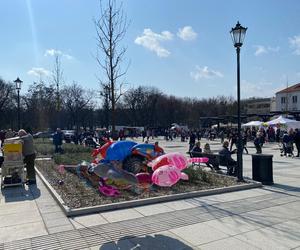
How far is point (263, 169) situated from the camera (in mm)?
10422

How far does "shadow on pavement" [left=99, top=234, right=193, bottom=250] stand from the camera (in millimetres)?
5203

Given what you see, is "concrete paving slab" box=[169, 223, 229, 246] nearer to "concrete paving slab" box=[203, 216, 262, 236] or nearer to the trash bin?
"concrete paving slab" box=[203, 216, 262, 236]

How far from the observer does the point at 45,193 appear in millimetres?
9469

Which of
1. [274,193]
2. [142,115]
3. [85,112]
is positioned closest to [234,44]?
[274,193]

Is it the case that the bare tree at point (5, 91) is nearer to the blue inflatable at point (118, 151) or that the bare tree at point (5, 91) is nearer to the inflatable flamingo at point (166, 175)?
the blue inflatable at point (118, 151)

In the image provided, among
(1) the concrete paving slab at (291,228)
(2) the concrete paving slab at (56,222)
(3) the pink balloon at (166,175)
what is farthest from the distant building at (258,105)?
(2) the concrete paving slab at (56,222)

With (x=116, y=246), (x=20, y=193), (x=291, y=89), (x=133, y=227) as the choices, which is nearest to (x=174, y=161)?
(x=133, y=227)

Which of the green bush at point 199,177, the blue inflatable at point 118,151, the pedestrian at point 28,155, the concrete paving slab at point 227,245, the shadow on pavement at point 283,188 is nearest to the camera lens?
the concrete paving slab at point 227,245

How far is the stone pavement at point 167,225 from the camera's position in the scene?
5.38 metres

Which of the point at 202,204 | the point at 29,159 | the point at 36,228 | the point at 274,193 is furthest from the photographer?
the point at 29,159

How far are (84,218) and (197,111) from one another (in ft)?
303

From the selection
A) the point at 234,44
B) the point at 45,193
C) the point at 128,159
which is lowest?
the point at 45,193

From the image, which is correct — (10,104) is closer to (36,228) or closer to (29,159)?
(29,159)

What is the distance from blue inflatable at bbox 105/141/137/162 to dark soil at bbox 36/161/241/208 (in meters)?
1.11
